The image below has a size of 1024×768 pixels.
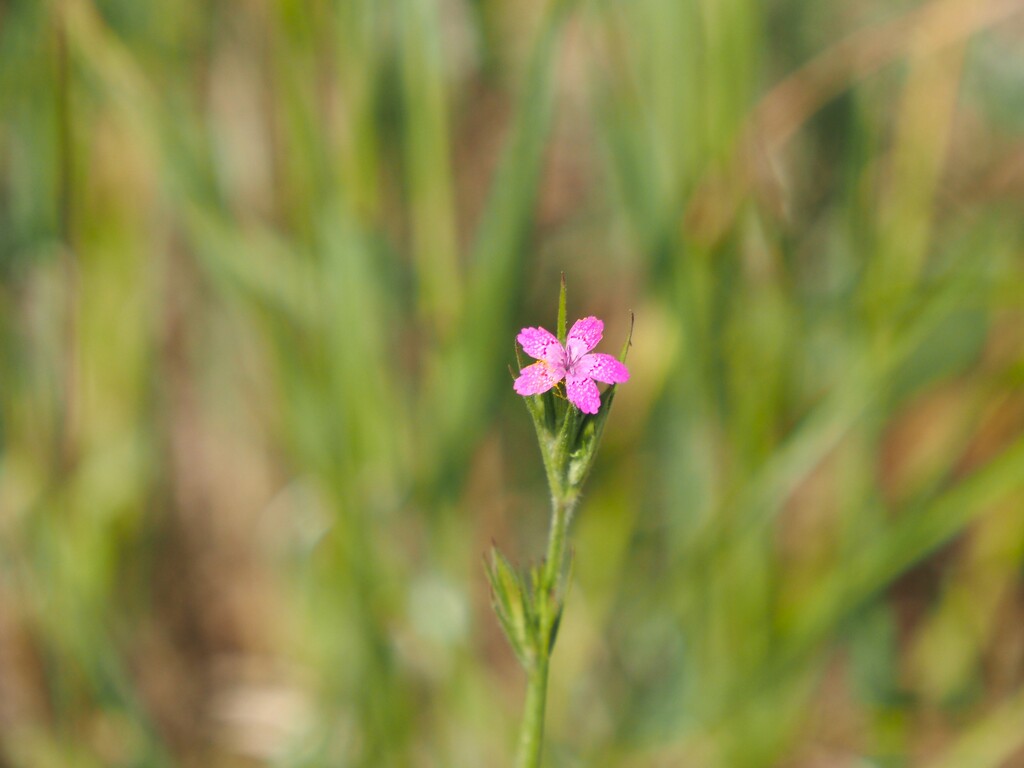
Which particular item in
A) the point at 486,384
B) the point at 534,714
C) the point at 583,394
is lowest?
the point at 534,714

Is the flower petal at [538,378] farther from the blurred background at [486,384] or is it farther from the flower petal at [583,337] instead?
the blurred background at [486,384]

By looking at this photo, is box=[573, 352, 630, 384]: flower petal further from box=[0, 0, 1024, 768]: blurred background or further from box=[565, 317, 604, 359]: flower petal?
A: box=[0, 0, 1024, 768]: blurred background

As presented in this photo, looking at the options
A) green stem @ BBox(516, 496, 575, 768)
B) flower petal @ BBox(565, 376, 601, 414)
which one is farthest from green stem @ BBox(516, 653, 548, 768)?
flower petal @ BBox(565, 376, 601, 414)

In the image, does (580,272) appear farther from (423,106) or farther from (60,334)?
(60,334)

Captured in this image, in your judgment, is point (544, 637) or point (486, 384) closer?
point (544, 637)

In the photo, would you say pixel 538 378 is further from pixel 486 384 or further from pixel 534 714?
pixel 486 384

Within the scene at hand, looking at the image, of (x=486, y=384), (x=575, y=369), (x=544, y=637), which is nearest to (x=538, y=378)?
(x=575, y=369)

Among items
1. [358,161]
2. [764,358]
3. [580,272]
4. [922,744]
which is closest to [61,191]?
[358,161]

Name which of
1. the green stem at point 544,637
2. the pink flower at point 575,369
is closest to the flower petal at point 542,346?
the pink flower at point 575,369
